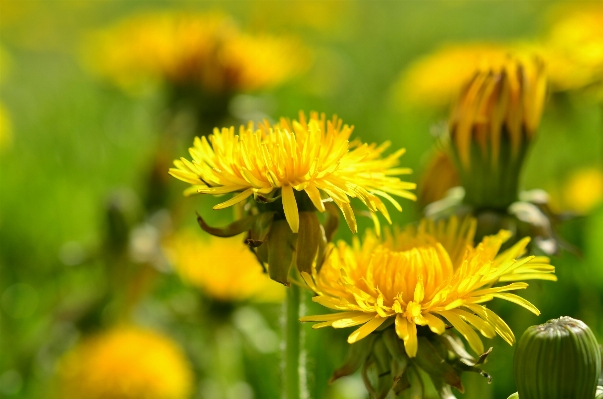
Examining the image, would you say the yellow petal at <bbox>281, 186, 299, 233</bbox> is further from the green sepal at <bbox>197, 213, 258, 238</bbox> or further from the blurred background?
the blurred background

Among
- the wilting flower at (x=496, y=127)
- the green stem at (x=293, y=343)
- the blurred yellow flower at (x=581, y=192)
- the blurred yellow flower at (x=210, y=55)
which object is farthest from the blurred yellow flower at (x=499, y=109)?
the blurred yellow flower at (x=210, y=55)

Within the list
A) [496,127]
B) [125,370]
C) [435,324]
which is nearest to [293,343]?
[435,324]

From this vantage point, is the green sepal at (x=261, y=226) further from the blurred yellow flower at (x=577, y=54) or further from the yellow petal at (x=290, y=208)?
the blurred yellow flower at (x=577, y=54)

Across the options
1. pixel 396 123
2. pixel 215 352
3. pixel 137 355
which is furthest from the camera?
pixel 396 123

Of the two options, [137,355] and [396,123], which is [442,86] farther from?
[137,355]

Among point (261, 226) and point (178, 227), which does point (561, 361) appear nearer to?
point (261, 226)

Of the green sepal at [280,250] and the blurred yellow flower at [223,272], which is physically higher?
the blurred yellow flower at [223,272]

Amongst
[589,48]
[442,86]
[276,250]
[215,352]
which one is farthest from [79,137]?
[276,250]
